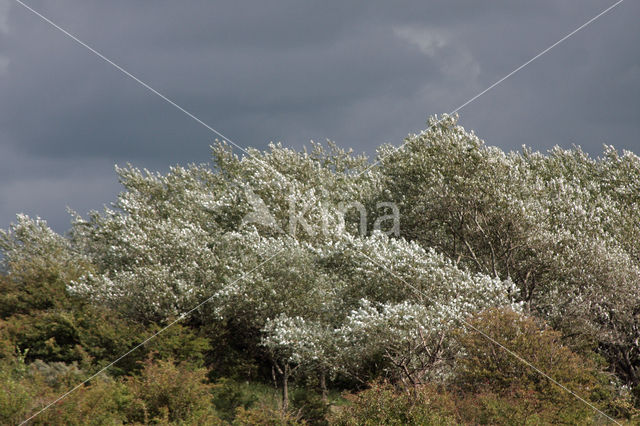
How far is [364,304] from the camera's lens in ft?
59.5

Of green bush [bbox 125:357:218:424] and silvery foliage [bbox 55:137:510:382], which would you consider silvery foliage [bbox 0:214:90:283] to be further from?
green bush [bbox 125:357:218:424]

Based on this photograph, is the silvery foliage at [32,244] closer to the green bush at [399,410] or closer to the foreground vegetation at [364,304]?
the foreground vegetation at [364,304]

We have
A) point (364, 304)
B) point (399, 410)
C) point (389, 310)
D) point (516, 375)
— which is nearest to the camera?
point (399, 410)

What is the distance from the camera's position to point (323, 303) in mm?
22766

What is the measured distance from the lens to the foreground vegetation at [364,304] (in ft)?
51.2

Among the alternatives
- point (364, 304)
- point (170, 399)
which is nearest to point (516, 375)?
point (364, 304)

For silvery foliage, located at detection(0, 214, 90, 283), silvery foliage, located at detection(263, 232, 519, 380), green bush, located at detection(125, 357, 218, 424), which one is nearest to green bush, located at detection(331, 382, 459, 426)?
silvery foliage, located at detection(263, 232, 519, 380)

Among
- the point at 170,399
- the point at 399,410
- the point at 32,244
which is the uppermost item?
the point at 32,244

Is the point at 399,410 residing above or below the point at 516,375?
below

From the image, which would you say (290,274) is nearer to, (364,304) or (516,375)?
(364,304)

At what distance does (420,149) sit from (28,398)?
65.6 feet

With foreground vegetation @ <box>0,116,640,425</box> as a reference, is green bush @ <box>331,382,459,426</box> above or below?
below

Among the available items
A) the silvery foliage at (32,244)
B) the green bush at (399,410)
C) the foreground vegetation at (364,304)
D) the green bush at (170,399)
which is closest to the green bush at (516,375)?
the foreground vegetation at (364,304)

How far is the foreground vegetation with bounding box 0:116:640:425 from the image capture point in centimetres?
1560
